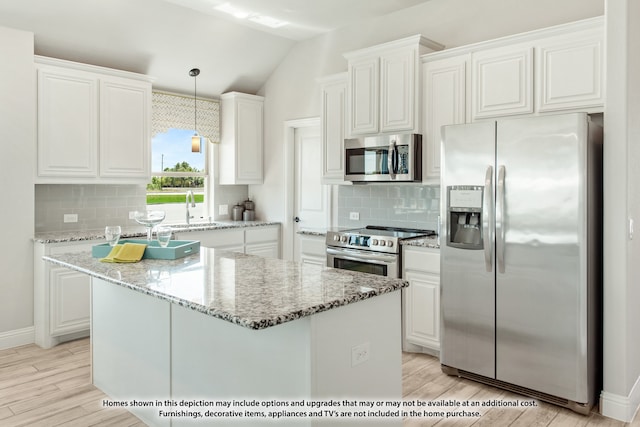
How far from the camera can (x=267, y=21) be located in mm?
5105

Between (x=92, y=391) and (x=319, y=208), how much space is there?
3.07 metres

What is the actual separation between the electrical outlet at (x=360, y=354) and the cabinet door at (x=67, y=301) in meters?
2.97

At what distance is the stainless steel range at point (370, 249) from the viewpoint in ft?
13.3

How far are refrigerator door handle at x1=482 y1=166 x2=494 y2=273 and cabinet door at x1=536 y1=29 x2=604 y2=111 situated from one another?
2.38 feet

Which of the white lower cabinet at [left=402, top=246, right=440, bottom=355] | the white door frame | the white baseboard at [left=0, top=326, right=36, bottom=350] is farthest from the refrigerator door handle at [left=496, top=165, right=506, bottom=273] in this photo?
the white baseboard at [left=0, top=326, right=36, bottom=350]

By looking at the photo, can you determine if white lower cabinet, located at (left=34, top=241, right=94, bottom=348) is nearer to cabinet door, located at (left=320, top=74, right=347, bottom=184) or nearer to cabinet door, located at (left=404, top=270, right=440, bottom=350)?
cabinet door, located at (left=320, top=74, right=347, bottom=184)

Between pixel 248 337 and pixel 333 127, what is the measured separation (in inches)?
123

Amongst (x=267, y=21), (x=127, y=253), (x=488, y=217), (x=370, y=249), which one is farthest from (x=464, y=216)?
(x=267, y=21)

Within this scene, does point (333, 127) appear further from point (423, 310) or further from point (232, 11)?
Answer: point (423, 310)

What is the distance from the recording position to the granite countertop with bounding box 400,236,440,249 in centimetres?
385

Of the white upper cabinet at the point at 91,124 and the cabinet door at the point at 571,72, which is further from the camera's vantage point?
the white upper cabinet at the point at 91,124

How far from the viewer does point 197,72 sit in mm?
5426

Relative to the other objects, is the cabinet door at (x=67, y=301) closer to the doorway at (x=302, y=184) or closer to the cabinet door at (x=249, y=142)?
the cabinet door at (x=249, y=142)

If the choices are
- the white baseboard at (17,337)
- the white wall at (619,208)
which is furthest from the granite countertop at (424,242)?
the white baseboard at (17,337)
